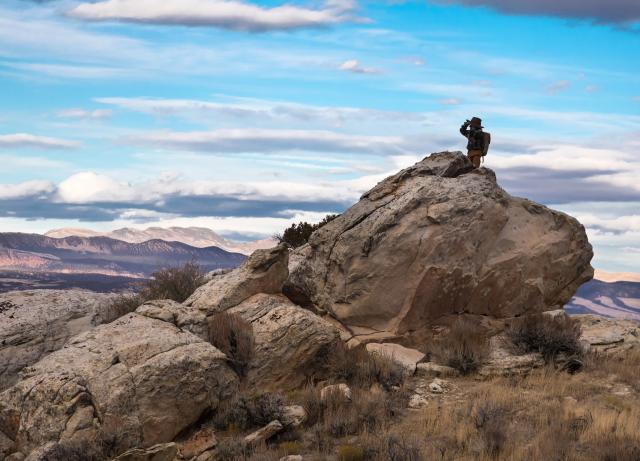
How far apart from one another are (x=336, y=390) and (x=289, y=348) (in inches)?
69.7

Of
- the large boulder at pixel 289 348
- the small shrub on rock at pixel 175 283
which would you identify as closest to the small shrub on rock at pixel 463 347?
the large boulder at pixel 289 348

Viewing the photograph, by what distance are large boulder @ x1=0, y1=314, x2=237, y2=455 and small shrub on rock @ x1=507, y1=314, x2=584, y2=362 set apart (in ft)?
23.7

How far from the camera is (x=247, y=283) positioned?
19953 millimetres

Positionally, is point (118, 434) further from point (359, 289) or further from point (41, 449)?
point (359, 289)

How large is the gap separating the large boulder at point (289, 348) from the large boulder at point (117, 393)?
1.22m

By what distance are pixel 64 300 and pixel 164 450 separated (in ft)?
28.2

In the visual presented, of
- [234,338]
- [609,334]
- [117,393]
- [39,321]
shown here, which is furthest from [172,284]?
[609,334]

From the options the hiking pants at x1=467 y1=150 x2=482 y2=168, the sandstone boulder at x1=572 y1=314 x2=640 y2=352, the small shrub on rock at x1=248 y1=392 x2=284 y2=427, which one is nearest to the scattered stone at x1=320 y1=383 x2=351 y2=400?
the small shrub on rock at x1=248 y1=392 x2=284 y2=427

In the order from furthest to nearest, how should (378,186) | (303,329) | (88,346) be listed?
(378,186) < (303,329) < (88,346)

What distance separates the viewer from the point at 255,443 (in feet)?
47.6

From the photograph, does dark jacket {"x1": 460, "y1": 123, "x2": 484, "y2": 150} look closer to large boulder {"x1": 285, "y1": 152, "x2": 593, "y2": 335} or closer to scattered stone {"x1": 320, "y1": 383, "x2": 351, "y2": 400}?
large boulder {"x1": 285, "y1": 152, "x2": 593, "y2": 335}

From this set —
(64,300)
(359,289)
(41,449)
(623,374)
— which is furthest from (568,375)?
(64,300)

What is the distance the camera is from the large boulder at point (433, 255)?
20.2m

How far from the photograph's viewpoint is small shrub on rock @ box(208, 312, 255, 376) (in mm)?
17312
